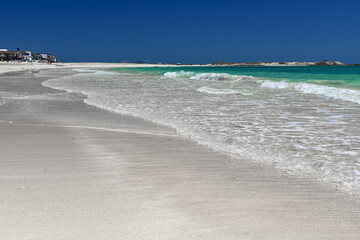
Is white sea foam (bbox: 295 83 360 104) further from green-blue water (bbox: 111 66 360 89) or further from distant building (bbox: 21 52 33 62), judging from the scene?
distant building (bbox: 21 52 33 62)

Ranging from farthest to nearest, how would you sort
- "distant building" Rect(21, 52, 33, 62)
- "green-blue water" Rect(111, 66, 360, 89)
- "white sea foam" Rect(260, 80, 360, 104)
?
1. "distant building" Rect(21, 52, 33, 62)
2. "green-blue water" Rect(111, 66, 360, 89)
3. "white sea foam" Rect(260, 80, 360, 104)

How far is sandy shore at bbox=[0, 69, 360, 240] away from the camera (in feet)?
7.52

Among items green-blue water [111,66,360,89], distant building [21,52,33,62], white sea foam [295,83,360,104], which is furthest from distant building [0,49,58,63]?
white sea foam [295,83,360,104]

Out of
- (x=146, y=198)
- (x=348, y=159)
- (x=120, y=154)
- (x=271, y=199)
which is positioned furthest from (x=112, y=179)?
(x=348, y=159)

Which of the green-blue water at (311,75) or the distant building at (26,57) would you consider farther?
the distant building at (26,57)

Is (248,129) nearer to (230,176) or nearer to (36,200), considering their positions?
(230,176)

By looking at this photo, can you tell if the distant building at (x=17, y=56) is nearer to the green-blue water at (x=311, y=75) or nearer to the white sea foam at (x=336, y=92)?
the green-blue water at (x=311, y=75)

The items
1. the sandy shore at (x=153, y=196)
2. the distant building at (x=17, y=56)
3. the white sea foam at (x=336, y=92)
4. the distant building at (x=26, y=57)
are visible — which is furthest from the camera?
the distant building at (x=26, y=57)

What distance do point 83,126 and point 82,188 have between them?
3495 millimetres

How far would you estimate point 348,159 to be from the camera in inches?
163

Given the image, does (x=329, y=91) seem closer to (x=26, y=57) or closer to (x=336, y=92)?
(x=336, y=92)

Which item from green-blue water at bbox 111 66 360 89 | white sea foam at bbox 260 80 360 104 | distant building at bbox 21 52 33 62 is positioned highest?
distant building at bbox 21 52 33 62

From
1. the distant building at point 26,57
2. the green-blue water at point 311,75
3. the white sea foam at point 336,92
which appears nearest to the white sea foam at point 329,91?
the white sea foam at point 336,92

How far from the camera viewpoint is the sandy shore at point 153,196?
2291 millimetres
